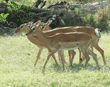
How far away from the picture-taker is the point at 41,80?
541 cm

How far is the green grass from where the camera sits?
5328 mm

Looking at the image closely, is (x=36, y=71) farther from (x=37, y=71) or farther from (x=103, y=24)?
(x=103, y=24)


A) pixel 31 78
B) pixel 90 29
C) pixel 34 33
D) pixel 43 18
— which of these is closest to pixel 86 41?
pixel 90 29

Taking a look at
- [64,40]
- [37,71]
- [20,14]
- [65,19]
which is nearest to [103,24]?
[65,19]

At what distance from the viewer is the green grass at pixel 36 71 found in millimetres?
5328

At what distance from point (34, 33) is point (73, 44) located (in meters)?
1.41

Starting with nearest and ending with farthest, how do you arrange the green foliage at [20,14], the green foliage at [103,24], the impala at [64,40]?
the impala at [64,40] → the green foliage at [20,14] → the green foliage at [103,24]

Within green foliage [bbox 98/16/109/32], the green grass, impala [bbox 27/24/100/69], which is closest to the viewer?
the green grass

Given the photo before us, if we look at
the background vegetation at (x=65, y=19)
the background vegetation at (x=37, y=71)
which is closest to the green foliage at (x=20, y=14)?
the background vegetation at (x=65, y=19)

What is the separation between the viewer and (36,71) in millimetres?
6695

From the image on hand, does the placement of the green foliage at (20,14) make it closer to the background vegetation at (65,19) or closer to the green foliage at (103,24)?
the background vegetation at (65,19)

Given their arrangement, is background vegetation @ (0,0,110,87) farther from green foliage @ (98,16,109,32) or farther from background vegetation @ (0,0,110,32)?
green foliage @ (98,16,109,32)

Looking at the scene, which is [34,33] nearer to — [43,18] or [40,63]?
[40,63]

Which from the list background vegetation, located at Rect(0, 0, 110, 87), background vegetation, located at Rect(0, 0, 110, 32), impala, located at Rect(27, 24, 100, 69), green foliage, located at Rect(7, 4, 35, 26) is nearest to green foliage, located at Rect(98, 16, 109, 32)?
background vegetation, located at Rect(0, 0, 110, 32)
